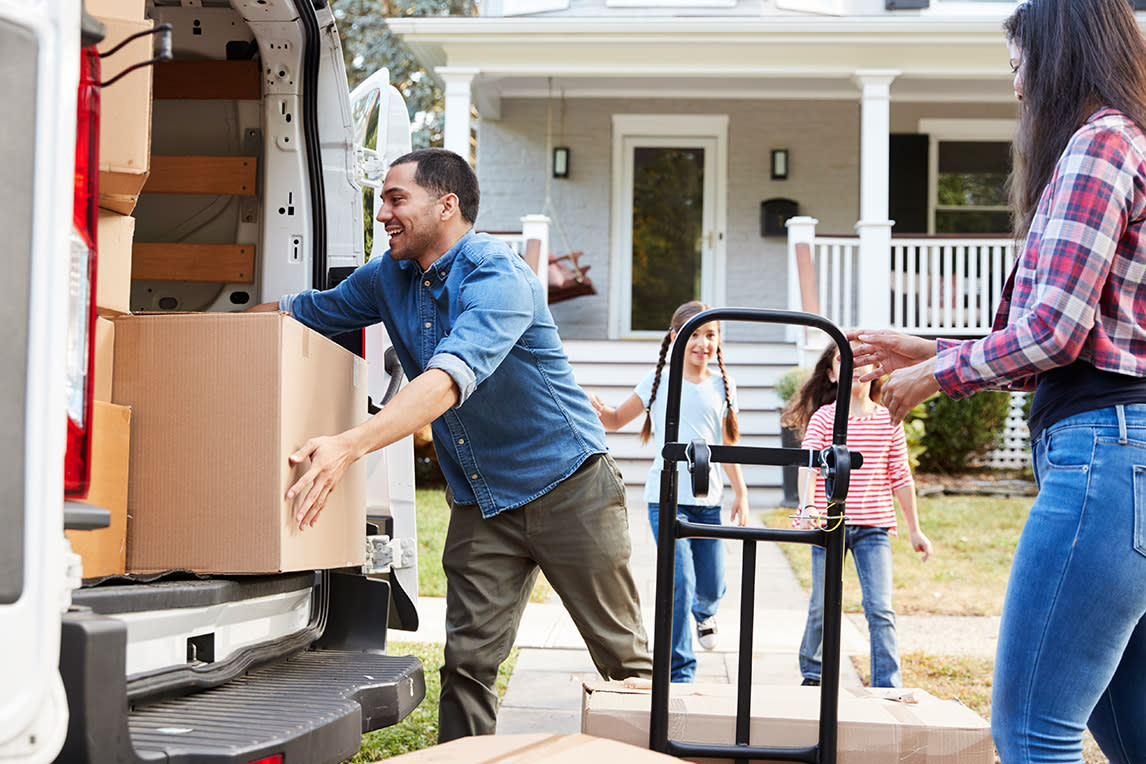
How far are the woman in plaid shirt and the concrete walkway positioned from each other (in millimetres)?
2319

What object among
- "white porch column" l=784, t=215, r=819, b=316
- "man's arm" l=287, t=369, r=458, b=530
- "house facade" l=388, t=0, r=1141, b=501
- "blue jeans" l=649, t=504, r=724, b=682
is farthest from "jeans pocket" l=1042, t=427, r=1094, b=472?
"house facade" l=388, t=0, r=1141, b=501

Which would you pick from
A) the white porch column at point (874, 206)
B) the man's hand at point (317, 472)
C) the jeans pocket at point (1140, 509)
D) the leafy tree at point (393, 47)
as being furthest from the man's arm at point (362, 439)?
the leafy tree at point (393, 47)

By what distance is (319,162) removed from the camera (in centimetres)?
348

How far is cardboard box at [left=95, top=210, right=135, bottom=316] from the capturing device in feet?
6.64

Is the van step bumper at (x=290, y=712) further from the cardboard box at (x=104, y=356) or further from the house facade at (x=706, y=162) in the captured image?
Answer: the house facade at (x=706, y=162)

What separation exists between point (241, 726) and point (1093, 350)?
1.58 metres

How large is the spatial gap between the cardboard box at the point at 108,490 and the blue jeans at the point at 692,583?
7.65ft

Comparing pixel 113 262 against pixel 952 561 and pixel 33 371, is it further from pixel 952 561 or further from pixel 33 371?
pixel 952 561

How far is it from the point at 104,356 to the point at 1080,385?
1.80 metres

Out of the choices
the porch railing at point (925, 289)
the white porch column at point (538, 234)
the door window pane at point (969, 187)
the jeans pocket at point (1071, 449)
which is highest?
the door window pane at point (969, 187)

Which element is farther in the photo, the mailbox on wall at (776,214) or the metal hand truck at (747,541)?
the mailbox on wall at (776,214)

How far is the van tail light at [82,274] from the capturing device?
1.62 metres

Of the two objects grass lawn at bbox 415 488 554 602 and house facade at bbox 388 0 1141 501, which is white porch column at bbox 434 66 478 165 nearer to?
house facade at bbox 388 0 1141 501

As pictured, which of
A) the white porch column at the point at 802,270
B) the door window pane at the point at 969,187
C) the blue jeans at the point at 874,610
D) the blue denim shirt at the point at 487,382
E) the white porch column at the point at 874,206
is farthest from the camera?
the door window pane at the point at 969,187
